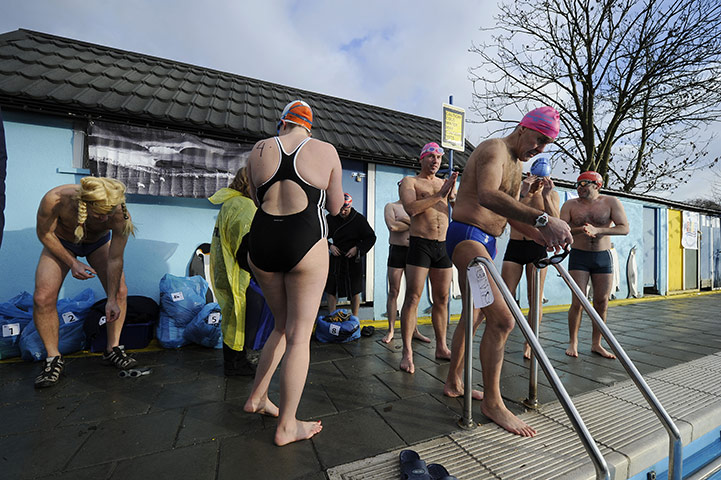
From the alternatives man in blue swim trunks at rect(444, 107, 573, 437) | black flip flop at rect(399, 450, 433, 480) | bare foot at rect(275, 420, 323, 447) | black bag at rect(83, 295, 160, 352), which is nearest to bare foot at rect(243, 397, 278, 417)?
bare foot at rect(275, 420, 323, 447)

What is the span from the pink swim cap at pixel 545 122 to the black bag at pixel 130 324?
4.36m

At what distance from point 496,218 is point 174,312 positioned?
3701 millimetres

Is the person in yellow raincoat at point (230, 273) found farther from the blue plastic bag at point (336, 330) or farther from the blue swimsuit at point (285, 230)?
the blue plastic bag at point (336, 330)

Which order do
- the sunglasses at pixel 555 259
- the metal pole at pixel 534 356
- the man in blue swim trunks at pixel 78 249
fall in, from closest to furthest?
the sunglasses at pixel 555 259
the metal pole at pixel 534 356
the man in blue swim trunks at pixel 78 249

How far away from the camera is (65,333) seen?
3391mm

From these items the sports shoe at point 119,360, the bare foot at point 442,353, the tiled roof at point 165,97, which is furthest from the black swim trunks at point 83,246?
the bare foot at point 442,353

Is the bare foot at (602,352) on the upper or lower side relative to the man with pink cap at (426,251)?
lower

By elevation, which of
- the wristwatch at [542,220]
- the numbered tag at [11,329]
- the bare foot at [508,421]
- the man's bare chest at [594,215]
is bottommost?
the bare foot at [508,421]

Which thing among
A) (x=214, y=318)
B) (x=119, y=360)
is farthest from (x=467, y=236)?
(x=119, y=360)

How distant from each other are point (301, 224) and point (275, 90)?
657 centimetres

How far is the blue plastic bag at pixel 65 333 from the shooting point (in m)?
3.18

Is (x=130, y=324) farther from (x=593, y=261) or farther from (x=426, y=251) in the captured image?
(x=593, y=261)

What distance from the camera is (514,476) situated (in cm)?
159

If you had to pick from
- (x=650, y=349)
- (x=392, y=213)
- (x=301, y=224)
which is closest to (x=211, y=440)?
(x=301, y=224)
